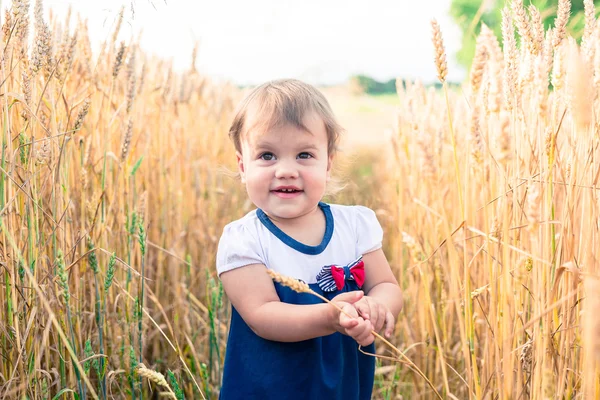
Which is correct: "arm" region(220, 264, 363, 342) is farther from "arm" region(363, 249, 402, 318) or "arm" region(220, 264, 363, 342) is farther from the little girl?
"arm" region(363, 249, 402, 318)

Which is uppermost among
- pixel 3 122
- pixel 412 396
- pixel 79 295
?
pixel 3 122

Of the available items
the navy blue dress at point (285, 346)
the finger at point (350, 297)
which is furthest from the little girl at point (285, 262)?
the finger at point (350, 297)

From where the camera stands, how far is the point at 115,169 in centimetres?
184

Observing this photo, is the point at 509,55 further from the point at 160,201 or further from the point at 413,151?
the point at 160,201

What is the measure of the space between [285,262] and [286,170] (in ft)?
0.62

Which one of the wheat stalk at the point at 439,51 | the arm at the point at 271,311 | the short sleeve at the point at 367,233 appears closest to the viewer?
the wheat stalk at the point at 439,51

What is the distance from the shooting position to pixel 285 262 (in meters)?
1.22

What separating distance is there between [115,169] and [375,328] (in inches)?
43.1

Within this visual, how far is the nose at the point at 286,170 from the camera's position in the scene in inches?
46.9

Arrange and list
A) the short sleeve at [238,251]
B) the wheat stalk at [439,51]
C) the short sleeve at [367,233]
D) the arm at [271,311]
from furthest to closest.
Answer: the short sleeve at [367,233]
the short sleeve at [238,251]
the arm at [271,311]
the wheat stalk at [439,51]

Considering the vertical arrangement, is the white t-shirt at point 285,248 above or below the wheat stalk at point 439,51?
below

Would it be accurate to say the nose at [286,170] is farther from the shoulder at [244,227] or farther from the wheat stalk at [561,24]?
the wheat stalk at [561,24]

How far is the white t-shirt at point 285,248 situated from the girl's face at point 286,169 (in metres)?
0.05

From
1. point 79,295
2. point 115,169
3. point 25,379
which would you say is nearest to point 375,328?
point 25,379
